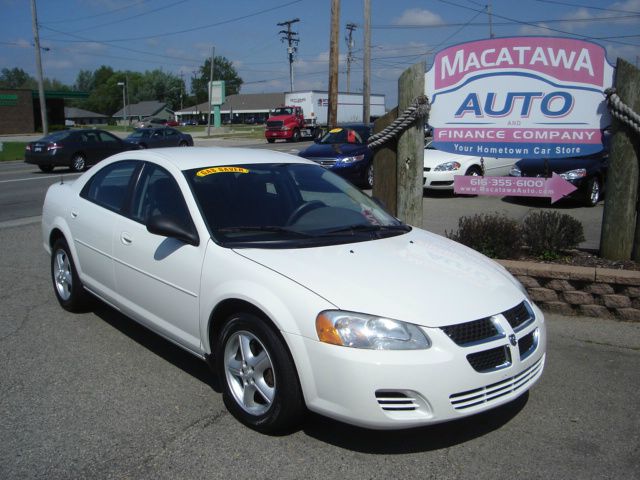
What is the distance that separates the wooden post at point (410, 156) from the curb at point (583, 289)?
1.38 meters

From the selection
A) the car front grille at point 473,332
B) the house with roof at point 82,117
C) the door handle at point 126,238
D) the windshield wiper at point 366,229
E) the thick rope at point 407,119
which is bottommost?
the house with roof at point 82,117

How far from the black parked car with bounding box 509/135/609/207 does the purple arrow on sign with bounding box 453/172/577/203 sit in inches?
247

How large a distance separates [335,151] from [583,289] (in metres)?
10.3

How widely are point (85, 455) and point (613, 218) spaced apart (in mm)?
5016

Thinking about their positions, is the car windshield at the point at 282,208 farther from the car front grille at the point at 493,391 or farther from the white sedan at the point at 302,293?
the car front grille at the point at 493,391

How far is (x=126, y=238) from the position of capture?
442 cm

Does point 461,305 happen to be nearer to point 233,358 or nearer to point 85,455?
point 233,358

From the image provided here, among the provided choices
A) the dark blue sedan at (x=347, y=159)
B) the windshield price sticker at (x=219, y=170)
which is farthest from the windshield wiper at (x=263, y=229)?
the dark blue sedan at (x=347, y=159)

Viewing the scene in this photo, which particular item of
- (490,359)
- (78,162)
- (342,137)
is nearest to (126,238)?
(490,359)

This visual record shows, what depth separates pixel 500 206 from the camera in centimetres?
1270

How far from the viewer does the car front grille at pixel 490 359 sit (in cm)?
308

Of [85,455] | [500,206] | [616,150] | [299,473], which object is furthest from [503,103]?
[500,206]

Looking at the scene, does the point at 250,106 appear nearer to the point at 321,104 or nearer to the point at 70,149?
the point at 321,104

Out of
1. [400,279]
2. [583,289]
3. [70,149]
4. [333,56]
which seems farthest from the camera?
[333,56]
